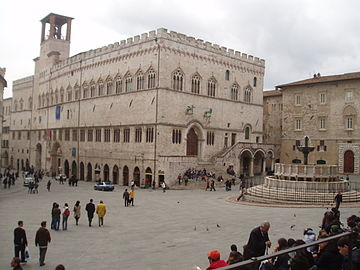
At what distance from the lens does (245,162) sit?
50656 millimetres

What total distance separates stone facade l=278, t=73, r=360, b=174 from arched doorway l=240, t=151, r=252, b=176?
8.55 meters

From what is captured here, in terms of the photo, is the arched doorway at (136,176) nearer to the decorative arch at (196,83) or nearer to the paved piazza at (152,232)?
the decorative arch at (196,83)

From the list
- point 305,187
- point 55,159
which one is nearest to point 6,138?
point 55,159

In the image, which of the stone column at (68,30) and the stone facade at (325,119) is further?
the stone column at (68,30)

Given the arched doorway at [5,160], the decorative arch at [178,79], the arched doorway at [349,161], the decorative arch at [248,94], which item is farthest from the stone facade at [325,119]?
the arched doorway at [5,160]

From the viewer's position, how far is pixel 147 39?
145 feet

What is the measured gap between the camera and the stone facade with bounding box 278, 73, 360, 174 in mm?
49125

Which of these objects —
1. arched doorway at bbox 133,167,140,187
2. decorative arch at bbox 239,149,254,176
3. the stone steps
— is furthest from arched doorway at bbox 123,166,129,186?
the stone steps

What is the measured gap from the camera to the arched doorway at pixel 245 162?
49184 millimetres

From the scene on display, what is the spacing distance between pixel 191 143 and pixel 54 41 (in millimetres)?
33826

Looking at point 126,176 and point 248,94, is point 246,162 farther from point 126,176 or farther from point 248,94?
point 126,176

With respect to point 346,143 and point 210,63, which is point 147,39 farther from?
point 346,143

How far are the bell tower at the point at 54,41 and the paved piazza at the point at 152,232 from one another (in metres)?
42.3

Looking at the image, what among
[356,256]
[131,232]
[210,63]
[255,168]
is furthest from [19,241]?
[255,168]
